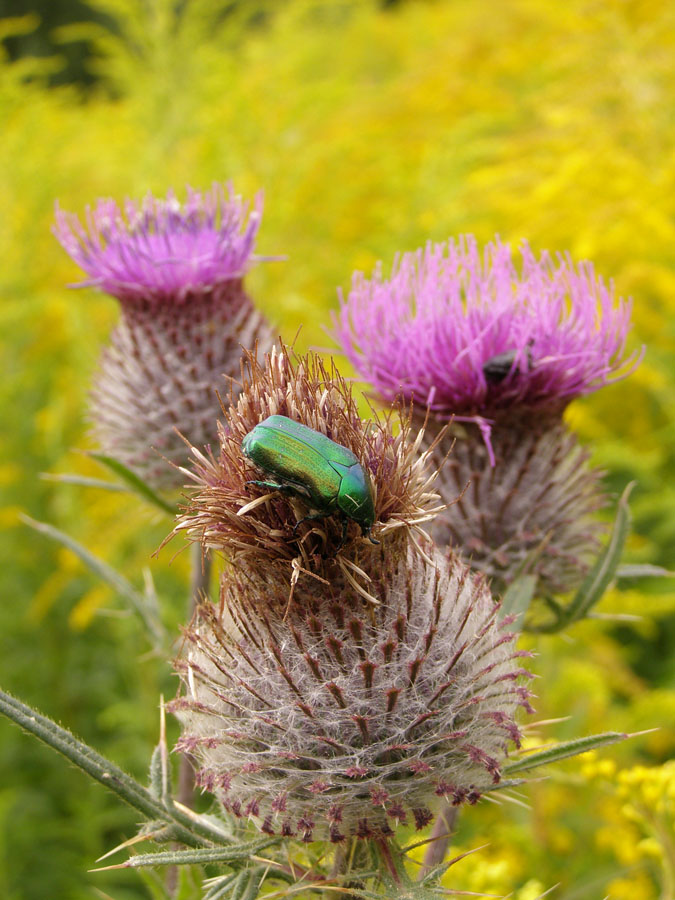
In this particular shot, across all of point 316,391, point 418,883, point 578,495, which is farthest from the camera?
point 578,495

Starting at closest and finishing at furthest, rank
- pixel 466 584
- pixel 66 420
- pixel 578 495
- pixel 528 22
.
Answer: pixel 466 584 → pixel 578 495 → pixel 66 420 → pixel 528 22

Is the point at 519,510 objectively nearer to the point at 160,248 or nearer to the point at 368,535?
the point at 368,535

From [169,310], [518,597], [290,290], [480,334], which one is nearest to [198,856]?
[518,597]

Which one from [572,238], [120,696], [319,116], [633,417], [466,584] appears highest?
[319,116]

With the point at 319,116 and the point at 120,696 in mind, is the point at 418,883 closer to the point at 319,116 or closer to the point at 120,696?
the point at 120,696

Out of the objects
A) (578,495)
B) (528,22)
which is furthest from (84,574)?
(528,22)

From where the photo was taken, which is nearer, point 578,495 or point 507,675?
point 507,675
